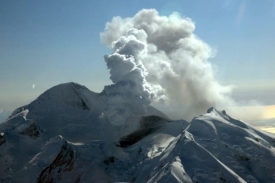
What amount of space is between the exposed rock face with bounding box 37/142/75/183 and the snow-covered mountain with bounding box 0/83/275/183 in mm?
338

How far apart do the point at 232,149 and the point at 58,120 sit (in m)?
77.4

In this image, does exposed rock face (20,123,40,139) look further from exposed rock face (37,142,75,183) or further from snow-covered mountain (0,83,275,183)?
exposed rock face (37,142,75,183)

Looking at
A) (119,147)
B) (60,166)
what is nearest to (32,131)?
(60,166)

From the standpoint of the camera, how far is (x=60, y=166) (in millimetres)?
118000

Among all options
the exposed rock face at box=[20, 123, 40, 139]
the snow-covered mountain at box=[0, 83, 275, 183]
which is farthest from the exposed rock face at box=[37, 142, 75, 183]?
the exposed rock face at box=[20, 123, 40, 139]

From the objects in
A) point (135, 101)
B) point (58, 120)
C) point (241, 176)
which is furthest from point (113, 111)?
point (241, 176)

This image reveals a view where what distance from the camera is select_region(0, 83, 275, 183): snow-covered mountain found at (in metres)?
93.9

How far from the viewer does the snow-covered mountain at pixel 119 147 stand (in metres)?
93.9

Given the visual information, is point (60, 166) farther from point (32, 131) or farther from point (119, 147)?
point (119, 147)

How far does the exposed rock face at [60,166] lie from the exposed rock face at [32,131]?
16970mm

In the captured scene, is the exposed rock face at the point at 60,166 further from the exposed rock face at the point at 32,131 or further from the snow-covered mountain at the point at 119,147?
the exposed rock face at the point at 32,131

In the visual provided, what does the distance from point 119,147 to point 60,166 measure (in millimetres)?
23268

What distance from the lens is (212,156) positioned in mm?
93500

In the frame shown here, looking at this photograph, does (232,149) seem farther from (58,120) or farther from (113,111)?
(58,120)
